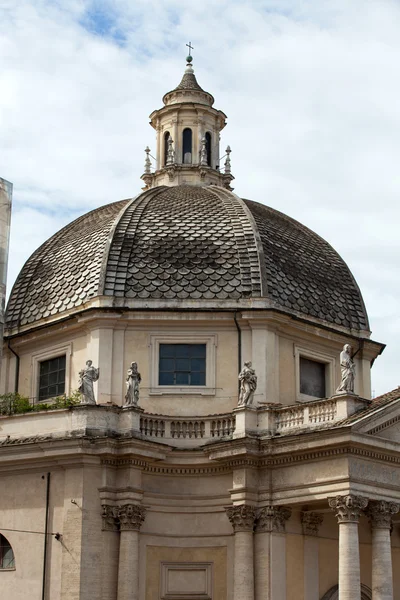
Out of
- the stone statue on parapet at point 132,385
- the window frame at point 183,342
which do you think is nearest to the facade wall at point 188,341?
the window frame at point 183,342

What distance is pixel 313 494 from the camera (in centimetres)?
2855

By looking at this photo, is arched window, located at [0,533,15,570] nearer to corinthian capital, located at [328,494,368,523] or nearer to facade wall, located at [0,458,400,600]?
facade wall, located at [0,458,400,600]

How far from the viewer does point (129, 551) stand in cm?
2902

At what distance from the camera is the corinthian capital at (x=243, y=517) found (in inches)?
1153

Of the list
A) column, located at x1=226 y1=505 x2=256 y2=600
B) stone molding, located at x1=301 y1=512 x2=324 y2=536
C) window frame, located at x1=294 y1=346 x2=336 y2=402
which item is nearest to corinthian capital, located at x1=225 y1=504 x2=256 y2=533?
column, located at x1=226 y1=505 x2=256 y2=600

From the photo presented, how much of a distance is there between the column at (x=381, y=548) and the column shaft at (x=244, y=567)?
9.99 ft

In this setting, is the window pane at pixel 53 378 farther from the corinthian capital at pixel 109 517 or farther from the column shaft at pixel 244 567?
the column shaft at pixel 244 567

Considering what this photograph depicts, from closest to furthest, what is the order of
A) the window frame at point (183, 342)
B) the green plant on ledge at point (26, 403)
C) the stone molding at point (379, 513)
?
the stone molding at point (379, 513), the green plant on ledge at point (26, 403), the window frame at point (183, 342)

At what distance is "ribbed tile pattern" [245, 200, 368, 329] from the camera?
33.9 metres

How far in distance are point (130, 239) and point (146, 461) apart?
7.52 m

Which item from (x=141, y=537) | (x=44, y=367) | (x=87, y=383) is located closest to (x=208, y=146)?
(x=44, y=367)

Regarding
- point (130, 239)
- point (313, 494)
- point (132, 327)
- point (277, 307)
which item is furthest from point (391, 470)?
point (130, 239)

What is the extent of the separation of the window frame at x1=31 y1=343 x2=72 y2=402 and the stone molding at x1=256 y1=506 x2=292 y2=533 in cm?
719

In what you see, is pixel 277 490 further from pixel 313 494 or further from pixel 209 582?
pixel 209 582
